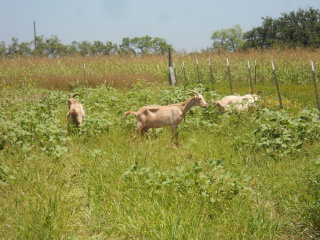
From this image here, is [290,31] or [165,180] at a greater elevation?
[290,31]

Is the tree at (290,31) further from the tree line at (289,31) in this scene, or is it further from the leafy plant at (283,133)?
the leafy plant at (283,133)

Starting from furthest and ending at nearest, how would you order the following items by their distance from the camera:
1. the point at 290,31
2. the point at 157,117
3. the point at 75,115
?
the point at 290,31, the point at 75,115, the point at 157,117

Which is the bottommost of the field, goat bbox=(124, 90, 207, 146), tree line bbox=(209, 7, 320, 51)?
the field

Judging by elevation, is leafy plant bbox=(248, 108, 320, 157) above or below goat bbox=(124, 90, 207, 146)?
below

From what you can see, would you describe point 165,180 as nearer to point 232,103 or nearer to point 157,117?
point 157,117

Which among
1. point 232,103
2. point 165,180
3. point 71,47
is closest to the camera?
point 165,180

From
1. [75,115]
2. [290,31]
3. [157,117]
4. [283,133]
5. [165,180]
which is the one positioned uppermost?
[290,31]

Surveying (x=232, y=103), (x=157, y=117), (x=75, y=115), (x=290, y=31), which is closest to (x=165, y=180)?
(x=157, y=117)

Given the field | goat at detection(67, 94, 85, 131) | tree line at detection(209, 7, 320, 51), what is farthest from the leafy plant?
tree line at detection(209, 7, 320, 51)

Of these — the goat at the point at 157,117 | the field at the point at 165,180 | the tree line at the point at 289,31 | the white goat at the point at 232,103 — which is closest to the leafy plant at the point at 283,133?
the field at the point at 165,180

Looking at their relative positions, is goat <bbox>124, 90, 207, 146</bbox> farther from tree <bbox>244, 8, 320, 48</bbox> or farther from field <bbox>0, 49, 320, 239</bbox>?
tree <bbox>244, 8, 320, 48</bbox>

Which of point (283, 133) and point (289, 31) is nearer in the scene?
point (283, 133)

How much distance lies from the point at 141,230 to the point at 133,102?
Result: 282 inches

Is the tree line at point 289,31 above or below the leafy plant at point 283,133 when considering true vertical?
above
